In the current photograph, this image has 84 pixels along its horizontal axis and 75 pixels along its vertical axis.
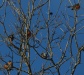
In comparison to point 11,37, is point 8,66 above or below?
below

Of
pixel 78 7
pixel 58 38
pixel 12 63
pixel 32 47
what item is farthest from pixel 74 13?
pixel 12 63

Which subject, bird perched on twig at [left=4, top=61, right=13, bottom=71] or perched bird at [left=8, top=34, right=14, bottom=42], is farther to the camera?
bird perched on twig at [left=4, top=61, right=13, bottom=71]

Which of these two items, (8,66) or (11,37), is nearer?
(11,37)

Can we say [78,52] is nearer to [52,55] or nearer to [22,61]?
[52,55]

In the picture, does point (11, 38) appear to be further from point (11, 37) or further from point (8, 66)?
point (8, 66)

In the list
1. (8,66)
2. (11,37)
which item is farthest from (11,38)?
(8,66)

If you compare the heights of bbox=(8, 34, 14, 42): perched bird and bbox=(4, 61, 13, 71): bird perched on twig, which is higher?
bbox=(8, 34, 14, 42): perched bird

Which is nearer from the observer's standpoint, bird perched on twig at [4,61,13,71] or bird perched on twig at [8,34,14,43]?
bird perched on twig at [8,34,14,43]

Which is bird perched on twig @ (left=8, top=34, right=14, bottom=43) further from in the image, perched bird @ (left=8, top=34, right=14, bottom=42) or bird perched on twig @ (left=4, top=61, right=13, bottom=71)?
bird perched on twig @ (left=4, top=61, right=13, bottom=71)

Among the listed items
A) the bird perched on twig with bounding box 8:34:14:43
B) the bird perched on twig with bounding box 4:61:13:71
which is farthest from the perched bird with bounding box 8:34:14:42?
the bird perched on twig with bounding box 4:61:13:71

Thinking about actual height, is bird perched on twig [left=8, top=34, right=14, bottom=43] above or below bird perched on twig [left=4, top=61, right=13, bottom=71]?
above

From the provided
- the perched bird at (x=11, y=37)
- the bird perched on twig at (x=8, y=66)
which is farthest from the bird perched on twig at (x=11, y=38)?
the bird perched on twig at (x=8, y=66)

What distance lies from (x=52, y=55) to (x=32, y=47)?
22.5 inches

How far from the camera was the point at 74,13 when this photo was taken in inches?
191
